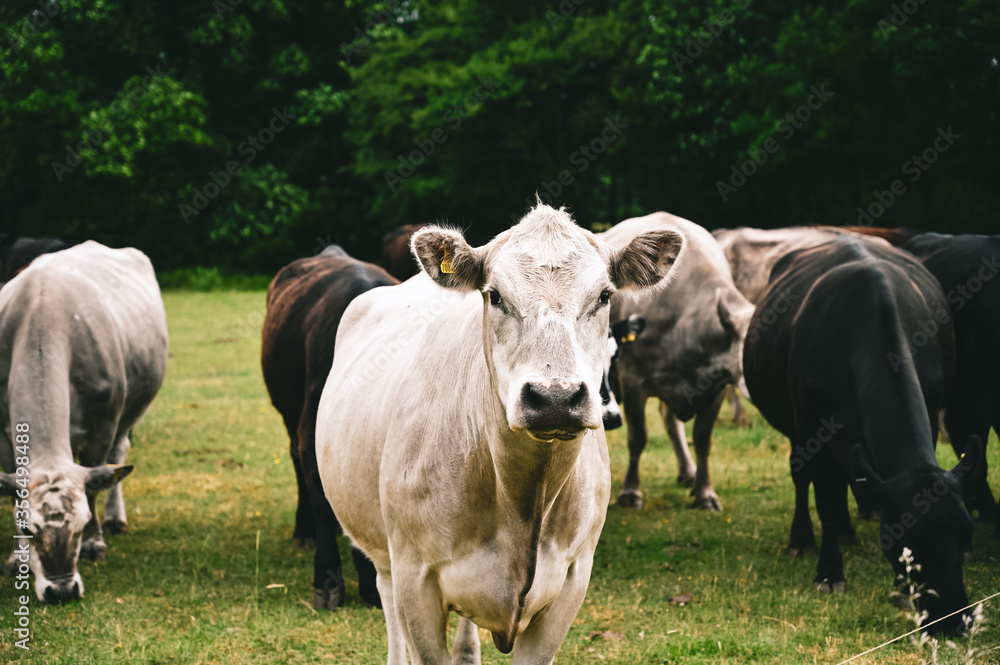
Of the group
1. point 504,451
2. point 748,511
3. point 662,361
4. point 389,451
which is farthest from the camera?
point 662,361

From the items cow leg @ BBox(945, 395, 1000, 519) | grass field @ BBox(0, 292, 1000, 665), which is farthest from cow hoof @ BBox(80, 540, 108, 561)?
cow leg @ BBox(945, 395, 1000, 519)

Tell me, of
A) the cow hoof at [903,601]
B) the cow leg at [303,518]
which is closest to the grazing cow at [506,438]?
the cow hoof at [903,601]

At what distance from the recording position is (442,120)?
2691cm

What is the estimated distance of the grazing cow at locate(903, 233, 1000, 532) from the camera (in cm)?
614

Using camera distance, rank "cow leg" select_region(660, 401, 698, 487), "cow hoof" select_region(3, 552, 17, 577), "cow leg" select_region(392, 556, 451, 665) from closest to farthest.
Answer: "cow leg" select_region(392, 556, 451, 665), "cow hoof" select_region(3, 552, 17, 577), "cow leg" select_region(660, 401, 698, 487)

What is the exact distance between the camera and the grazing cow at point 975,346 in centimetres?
614

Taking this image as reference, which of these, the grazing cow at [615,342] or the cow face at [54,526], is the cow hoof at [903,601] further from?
the cow face at [54,526]

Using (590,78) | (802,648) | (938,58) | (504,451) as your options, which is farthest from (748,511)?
(590,78)

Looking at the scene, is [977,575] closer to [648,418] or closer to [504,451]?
[504,451]

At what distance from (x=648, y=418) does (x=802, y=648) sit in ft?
22.1

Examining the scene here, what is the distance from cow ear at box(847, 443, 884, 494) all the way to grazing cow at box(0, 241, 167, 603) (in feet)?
14.0

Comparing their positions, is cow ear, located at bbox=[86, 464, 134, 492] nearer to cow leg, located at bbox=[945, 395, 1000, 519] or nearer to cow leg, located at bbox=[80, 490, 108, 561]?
cow leg, located at bbox=[80, 490, 108, 561]

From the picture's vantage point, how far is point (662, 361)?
303 inches

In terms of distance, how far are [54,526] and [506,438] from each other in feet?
11.4
